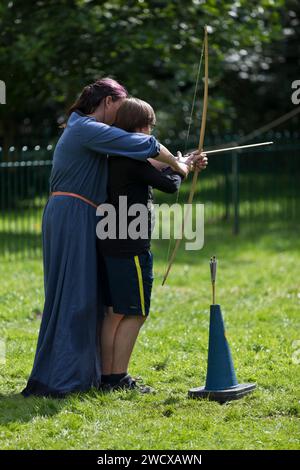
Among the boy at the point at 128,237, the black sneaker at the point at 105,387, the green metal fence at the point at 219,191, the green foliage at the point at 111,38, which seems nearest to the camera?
the boy at the point at 128,237

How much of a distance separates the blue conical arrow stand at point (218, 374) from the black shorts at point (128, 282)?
17.6 inches

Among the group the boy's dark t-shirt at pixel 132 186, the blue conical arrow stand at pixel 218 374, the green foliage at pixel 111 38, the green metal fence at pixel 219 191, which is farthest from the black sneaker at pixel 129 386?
the green foliage at pixel 111 38

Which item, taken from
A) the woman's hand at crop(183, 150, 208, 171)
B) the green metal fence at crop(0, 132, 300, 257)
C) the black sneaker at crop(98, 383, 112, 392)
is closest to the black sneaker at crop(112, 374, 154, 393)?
the black sneaker at crop(98, 383, 112, 392)

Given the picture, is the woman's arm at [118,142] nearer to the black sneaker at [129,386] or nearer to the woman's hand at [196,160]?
the woman's hand at [196,160]

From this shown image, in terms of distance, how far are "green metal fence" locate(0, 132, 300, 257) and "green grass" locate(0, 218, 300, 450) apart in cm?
117

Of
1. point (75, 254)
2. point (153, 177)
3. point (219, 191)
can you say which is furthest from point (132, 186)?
point (219, 191)

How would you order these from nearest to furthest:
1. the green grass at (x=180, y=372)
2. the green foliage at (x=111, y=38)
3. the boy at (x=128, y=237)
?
1. the green grass at (x=180, y=372)
2. the boy at (x=128, y=237)
3. the green foliage at (x=111, y=38)

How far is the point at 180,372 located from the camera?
6312 millimetres

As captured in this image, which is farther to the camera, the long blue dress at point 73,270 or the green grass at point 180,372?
the long blue dress at point 73,270

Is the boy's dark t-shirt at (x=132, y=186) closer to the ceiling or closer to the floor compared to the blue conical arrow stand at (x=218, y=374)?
closer to the ceiling

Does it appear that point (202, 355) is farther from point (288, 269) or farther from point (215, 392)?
point (288, 269)

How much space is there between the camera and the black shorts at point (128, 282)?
565 cm

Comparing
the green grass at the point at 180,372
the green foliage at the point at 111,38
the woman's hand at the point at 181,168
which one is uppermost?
the green foliage at the point at 111,38
